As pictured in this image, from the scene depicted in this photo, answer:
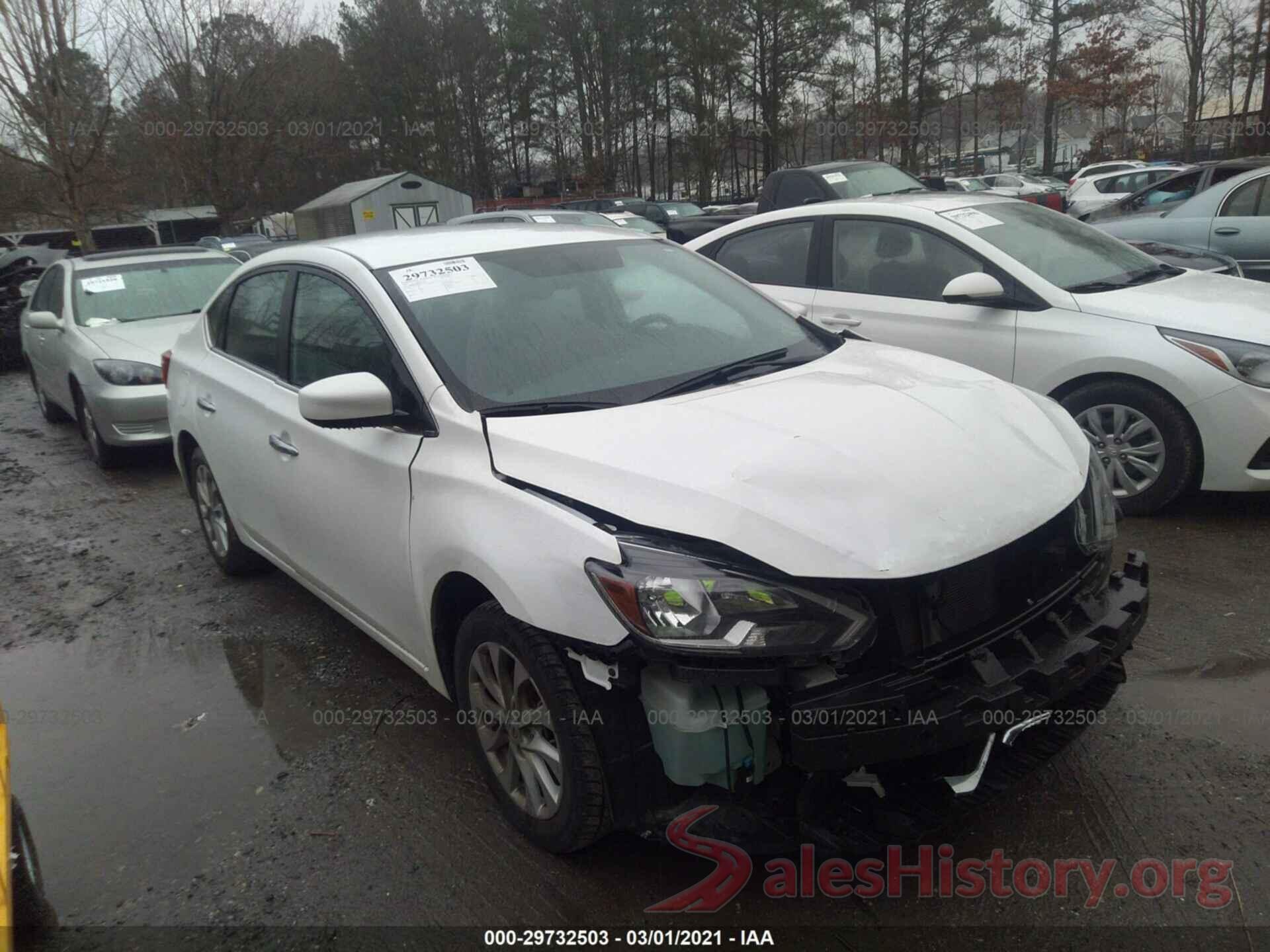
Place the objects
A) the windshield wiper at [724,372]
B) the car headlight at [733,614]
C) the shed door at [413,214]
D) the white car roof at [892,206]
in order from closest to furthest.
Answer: the car headlight at [733,614]
the windshield wiper at [724,372]
the white car roof at [892,206]
the shed door at [413,214]

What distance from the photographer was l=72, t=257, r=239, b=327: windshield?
7875mm

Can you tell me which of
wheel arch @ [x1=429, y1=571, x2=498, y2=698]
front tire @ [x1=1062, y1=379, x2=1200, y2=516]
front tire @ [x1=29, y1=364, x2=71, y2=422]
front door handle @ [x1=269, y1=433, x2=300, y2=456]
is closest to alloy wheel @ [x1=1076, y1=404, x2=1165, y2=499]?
front tire @ [x1=1062, y1=379, x2=1200, y2=516]

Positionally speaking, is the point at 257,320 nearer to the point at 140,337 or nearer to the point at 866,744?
the point at 866,744

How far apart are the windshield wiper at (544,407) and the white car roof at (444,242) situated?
2.83 feet

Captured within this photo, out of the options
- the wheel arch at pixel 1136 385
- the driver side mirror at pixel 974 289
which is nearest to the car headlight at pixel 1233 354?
the wheel arch at pixel 1136 385

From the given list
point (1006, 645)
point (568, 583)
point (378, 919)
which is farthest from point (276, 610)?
point (1006, 645)

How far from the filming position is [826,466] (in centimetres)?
242

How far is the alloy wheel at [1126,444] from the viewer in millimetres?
4648

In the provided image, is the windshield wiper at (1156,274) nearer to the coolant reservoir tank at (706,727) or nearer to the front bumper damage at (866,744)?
the front bumper damage at (866,744)

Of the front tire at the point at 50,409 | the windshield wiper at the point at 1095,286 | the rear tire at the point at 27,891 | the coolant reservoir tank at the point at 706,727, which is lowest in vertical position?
the rear tire at the point at 27,891

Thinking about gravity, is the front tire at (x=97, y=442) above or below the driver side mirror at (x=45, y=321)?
below

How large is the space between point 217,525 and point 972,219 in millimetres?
4415

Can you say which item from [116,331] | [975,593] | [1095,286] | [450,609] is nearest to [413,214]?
[116,331]

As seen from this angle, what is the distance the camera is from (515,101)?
50.1 metres
